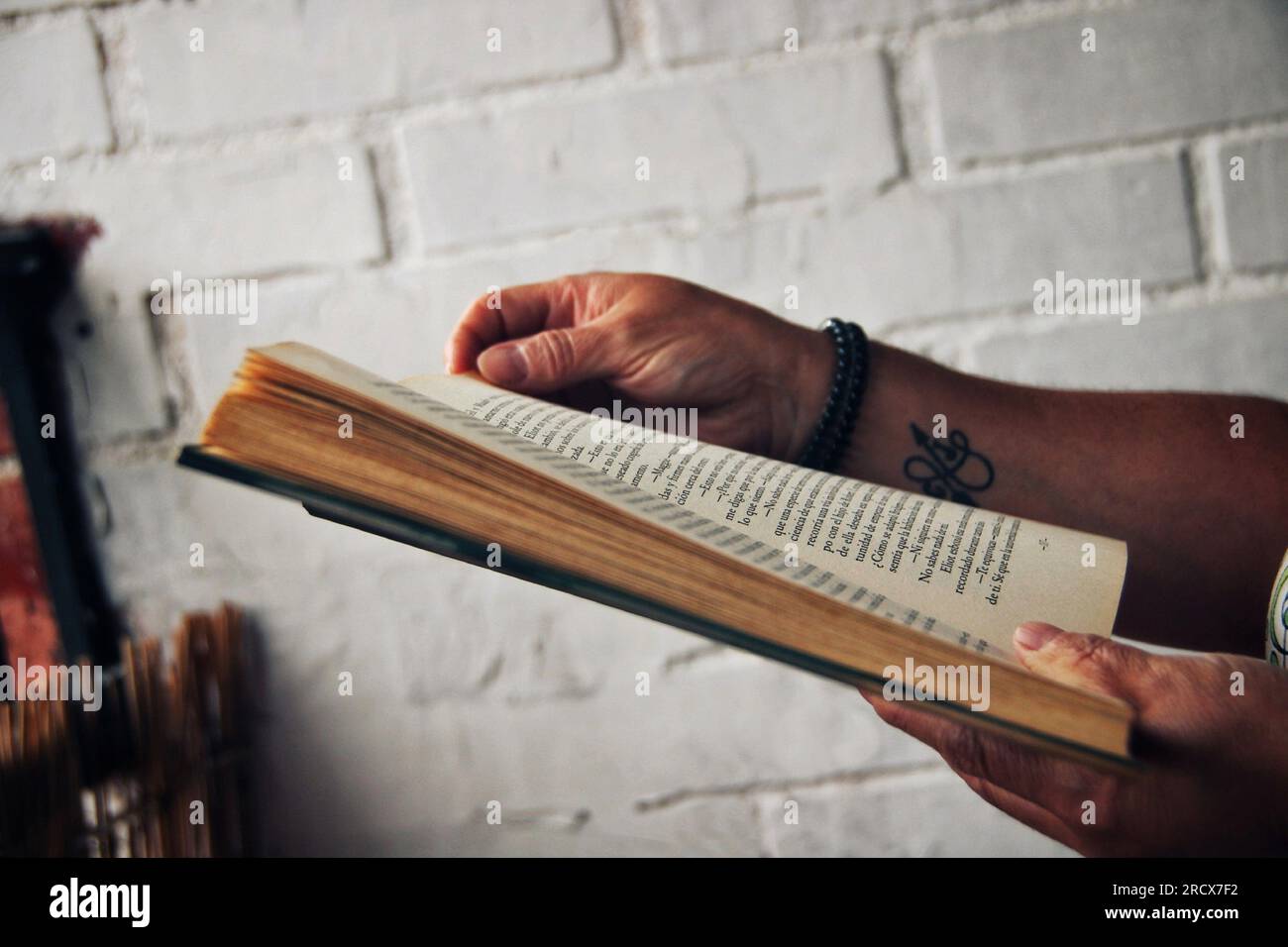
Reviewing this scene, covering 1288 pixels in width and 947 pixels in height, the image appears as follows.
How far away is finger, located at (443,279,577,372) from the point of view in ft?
1.96

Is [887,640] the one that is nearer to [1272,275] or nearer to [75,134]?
[1272,275]

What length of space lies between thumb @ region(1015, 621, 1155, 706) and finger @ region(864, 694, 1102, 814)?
0.04 m

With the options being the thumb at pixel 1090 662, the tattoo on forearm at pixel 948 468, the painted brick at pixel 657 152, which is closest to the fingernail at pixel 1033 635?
the thumb at pixel 1090 662

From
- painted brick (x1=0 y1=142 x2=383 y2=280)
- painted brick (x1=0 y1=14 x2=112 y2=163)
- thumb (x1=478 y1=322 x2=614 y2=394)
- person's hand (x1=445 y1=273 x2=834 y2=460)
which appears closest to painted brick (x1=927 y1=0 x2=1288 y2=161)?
person's hand (x1=445 y1=273 x2=834 y2=460)

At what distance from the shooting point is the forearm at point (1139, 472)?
58 cm

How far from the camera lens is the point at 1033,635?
327 mm

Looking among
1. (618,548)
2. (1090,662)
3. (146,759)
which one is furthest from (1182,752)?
(146,759)

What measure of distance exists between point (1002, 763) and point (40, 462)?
0.78 metres

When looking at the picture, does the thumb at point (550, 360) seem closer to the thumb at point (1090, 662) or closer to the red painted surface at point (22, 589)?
the thumb at point (1090, 662)

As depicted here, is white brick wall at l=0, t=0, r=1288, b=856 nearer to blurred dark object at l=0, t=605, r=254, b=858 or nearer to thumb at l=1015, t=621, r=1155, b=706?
blurred dark object at l=0, t=605, r=254, b=858

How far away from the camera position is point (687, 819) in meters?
0.83

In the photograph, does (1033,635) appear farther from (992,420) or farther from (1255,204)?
(1255,204)

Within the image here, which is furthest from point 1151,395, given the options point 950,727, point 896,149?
point 950,727
